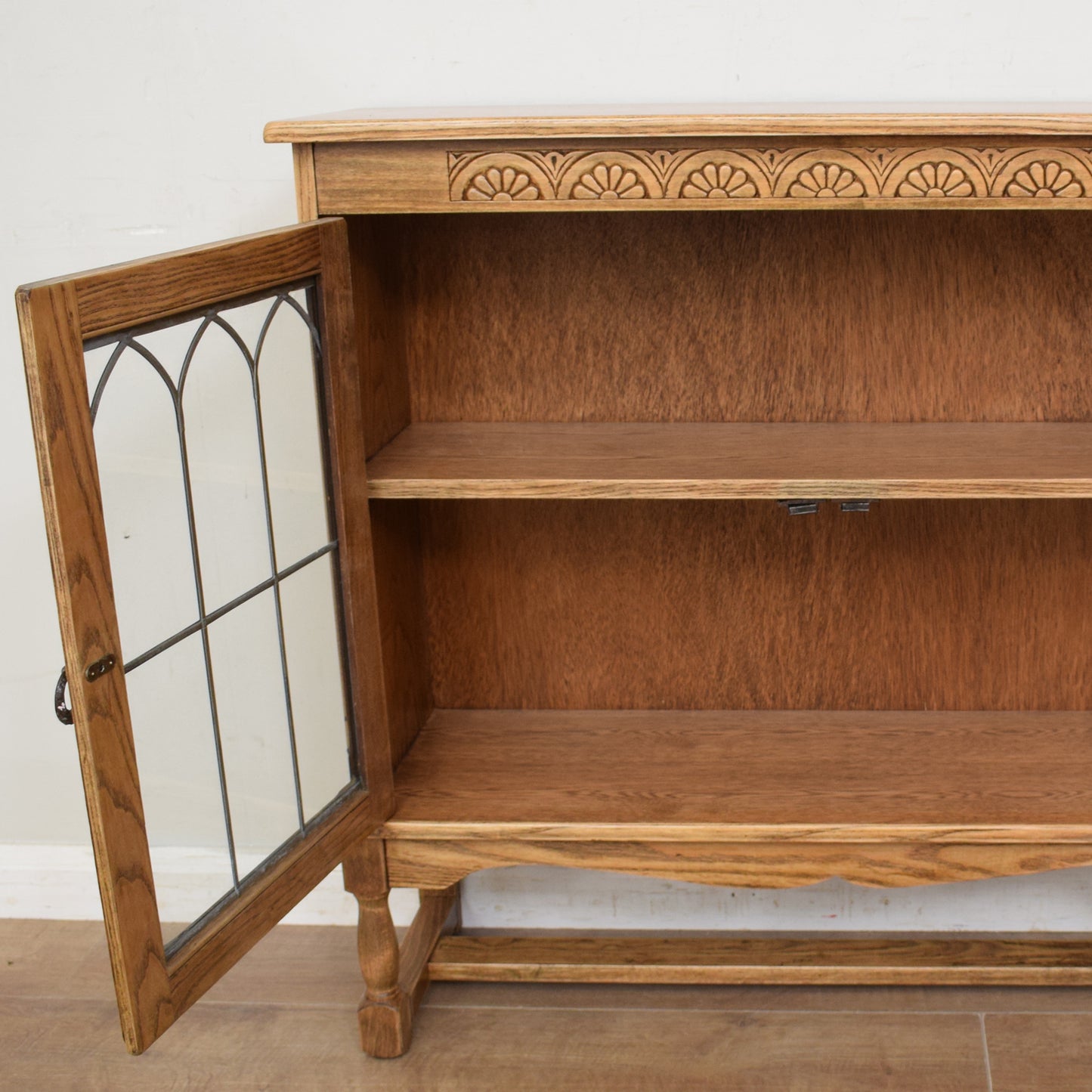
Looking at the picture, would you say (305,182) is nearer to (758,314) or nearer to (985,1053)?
(758,314)

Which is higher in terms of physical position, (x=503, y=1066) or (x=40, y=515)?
(x=40, y=515)

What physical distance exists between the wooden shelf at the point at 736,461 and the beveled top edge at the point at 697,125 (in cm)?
47

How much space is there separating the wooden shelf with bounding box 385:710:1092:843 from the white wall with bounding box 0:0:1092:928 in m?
0.97

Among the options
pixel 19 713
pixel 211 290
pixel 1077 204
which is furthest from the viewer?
pixel 19 713

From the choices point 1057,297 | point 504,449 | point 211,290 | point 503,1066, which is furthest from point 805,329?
point 503,1066

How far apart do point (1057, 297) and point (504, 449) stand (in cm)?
95

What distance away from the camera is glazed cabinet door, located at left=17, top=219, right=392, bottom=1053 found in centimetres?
136

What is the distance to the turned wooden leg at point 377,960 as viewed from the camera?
2008mm

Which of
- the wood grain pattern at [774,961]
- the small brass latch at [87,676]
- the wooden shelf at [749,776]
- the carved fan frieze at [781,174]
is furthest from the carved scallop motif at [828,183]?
the wood grain pattern at [774,961]

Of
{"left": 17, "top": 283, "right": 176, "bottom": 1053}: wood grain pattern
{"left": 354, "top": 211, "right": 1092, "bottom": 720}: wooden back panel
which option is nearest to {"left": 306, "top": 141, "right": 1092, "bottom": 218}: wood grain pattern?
{"left": 354, "top": 211, "right": 1092, "bottom": 720}: wooden back panel

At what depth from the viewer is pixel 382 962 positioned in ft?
6.79

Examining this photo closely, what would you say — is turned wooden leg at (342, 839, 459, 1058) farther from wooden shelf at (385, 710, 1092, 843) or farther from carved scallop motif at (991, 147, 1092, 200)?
carved scallop motif at (991, 147, 1092, 200)

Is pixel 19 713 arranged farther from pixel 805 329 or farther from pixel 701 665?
pixel 805 329

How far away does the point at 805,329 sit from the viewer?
211 centimetres
